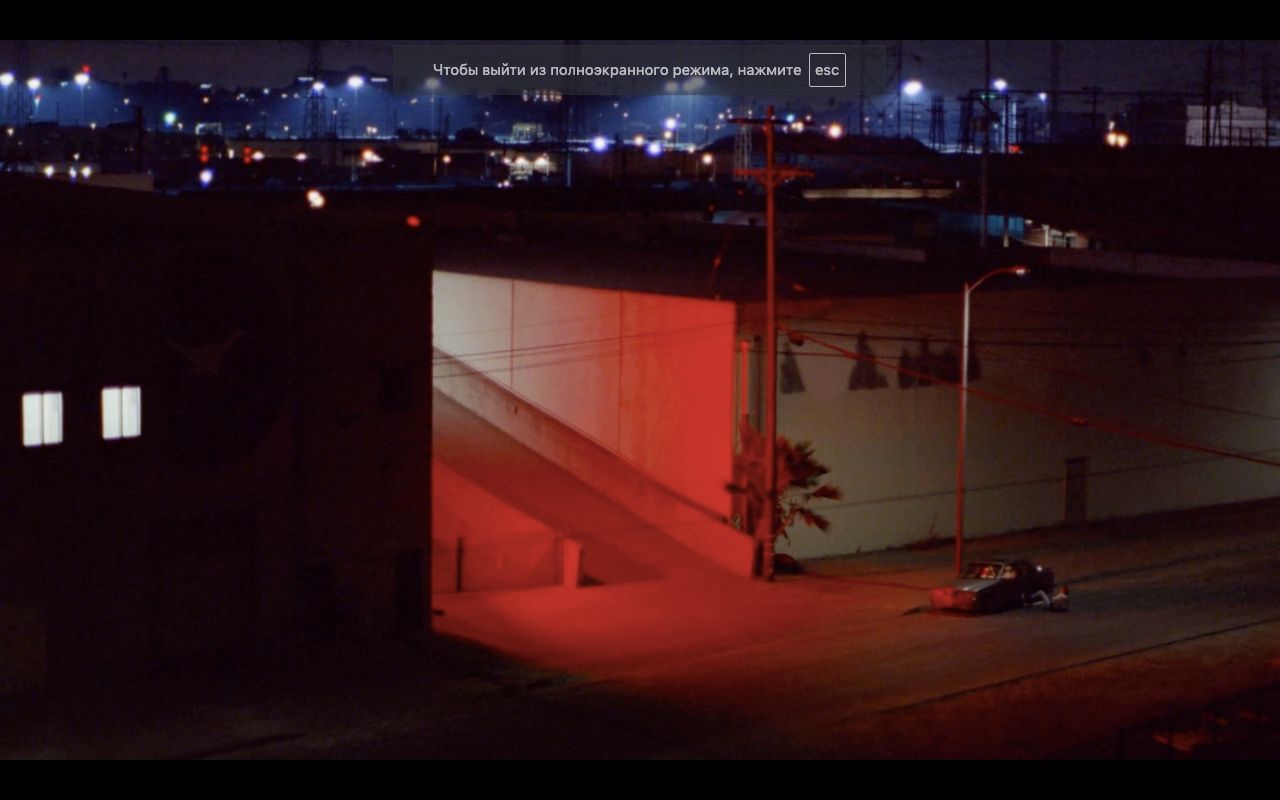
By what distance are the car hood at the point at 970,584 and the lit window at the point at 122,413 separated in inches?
572

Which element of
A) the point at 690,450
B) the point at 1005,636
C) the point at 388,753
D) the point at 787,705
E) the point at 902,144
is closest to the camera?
the point at 388,753

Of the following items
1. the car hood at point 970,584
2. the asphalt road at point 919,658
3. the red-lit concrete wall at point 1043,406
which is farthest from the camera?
the red-lit concrete wall at point 1043,406

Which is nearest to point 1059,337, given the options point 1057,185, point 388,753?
point 388,753

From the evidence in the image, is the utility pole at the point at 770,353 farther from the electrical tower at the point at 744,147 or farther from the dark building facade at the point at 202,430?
the electrical tower at the point at 744,147

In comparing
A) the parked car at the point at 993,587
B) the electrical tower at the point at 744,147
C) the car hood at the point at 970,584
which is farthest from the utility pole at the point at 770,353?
the electrical tower at the point at 744,147

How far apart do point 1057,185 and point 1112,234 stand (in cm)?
866

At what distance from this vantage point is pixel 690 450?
34.1 meters

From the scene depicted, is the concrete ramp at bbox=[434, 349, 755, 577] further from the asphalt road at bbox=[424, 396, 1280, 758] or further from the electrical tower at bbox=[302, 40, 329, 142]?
the electrical tower at bbox=[302, 40, 329, 142]

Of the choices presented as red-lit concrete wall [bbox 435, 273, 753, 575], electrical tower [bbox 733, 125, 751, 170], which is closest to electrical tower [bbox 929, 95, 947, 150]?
electrical tower [bbox 733, 125, 751, 170]

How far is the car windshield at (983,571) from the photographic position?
94.1 ft

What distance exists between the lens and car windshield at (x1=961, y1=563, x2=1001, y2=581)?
28688 millimetres

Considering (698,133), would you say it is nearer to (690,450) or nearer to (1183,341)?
(1183,341)

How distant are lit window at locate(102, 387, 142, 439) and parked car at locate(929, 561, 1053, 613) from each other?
14.3 meters

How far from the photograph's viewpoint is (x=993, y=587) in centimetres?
2830
